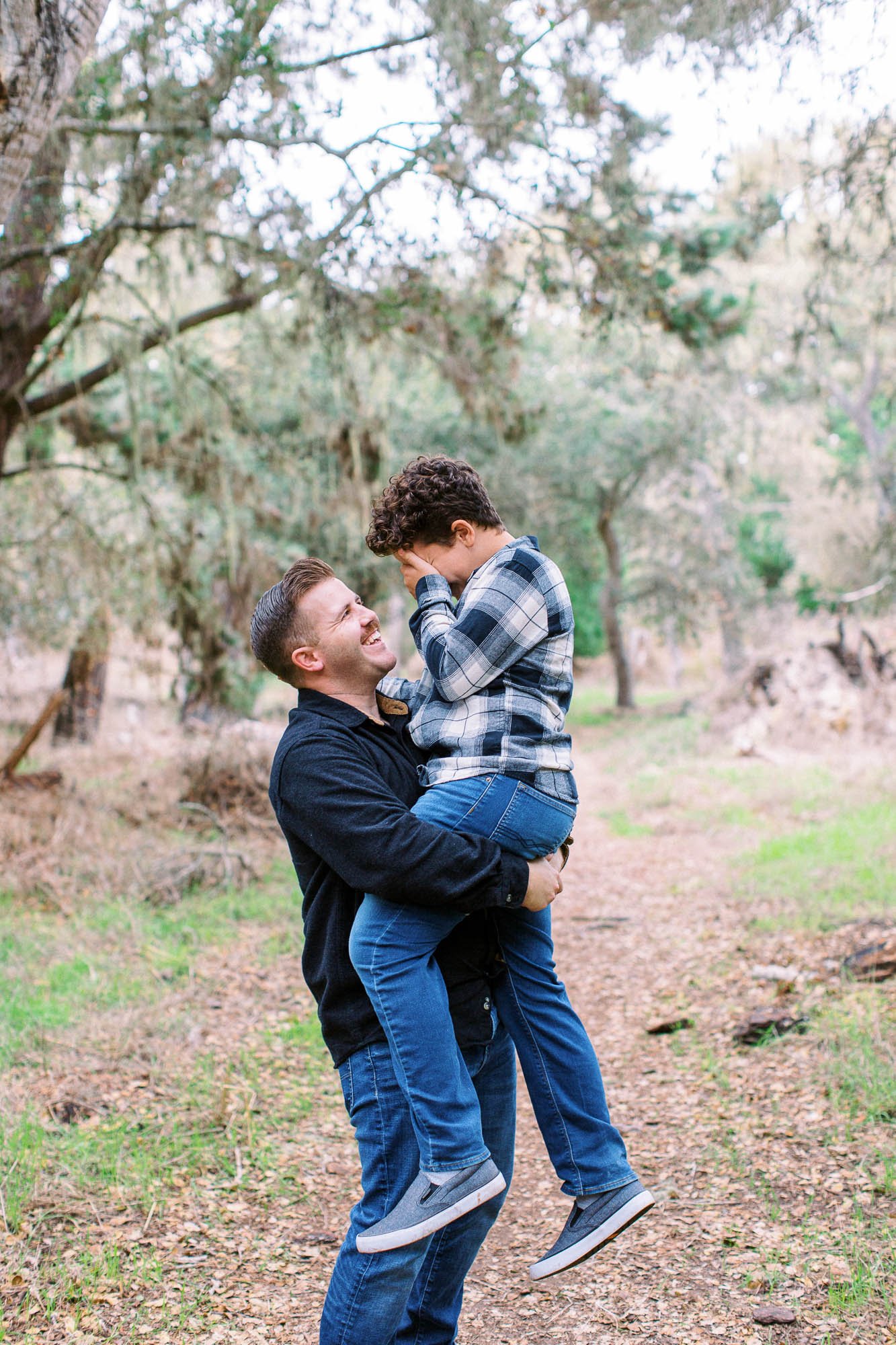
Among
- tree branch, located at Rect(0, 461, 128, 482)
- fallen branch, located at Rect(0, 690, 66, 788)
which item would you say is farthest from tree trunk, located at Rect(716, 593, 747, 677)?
fallen branch, located at Rect(0, 690, 66, 788)

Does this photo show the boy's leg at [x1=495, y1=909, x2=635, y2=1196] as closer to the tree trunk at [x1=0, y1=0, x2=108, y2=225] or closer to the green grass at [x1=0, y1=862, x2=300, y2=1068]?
the tree trunk at [x1=0, y1=0, x2=108, y2=225]

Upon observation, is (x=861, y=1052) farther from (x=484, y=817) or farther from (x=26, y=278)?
(x=26, y=278)

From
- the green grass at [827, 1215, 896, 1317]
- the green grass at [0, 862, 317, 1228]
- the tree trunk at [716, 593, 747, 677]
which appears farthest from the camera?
the tree trunk at [716, 593, 747, 677]

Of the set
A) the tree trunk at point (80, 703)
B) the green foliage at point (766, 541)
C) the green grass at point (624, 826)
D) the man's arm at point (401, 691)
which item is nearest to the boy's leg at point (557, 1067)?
the man's arm at point (401, 691)

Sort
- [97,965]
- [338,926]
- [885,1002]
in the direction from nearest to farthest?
[338,926], [885,1002], [97,965]

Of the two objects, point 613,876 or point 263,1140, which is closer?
point 263,1140

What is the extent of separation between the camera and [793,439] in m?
26.1

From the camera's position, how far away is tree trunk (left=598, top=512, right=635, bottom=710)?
804 inches

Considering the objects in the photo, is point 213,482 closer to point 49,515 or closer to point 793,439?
point 49,515

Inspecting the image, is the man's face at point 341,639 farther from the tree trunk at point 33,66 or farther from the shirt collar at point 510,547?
the tree trunk at point 33,66

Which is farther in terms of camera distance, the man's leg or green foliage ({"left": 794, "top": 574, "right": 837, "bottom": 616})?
green foliage ({"left": 794, "top": 574, "right": 837, "bottom": 616})

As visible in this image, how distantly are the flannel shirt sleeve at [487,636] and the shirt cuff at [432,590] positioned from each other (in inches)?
2.7

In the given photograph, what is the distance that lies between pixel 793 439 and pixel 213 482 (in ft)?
68.0

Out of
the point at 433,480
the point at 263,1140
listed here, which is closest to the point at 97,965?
the point at 263,1140
